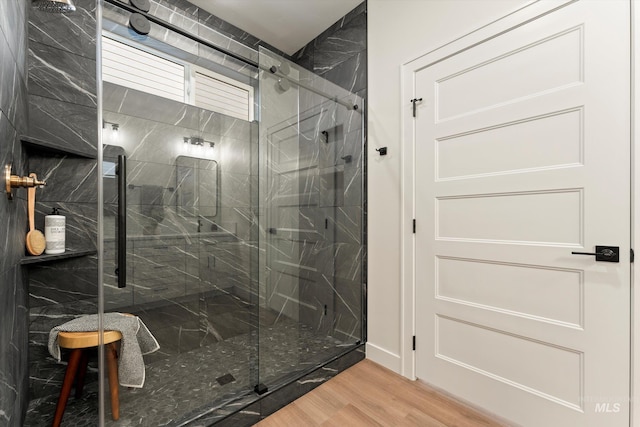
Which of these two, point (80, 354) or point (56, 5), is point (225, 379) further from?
point (56, 5)

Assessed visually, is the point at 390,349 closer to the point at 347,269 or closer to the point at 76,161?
the point at 347,269

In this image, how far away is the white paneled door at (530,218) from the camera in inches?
52.1

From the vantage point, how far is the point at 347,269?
2.39 metres

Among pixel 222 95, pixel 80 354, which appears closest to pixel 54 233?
pixel 80 354

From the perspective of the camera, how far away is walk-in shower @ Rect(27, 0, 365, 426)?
1704mm

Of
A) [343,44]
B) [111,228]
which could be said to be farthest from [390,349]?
[343,44]

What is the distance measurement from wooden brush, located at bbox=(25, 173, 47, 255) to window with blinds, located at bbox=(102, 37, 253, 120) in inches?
33.5

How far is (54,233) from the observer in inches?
60.8

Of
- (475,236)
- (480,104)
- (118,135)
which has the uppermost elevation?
(480,104)

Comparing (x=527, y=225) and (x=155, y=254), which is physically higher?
(x=527, y=225)

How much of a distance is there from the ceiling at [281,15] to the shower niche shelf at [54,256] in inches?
89.1

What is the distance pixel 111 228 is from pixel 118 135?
0.63 m

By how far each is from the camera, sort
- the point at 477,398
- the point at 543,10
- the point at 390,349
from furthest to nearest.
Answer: the point at 390,349
the point at 477,398
the point at 543,10

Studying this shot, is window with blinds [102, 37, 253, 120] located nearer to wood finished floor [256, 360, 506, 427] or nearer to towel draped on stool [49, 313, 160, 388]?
towel draped on stool [49, 313, 160, 388]
